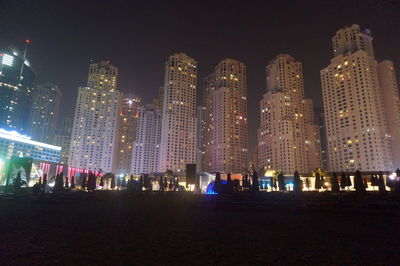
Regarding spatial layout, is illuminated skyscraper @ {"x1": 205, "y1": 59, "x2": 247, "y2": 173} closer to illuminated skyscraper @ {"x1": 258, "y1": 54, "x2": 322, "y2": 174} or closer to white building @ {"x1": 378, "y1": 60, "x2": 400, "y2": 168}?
illuminated skyscraper @ {"x1": 258, "y1": 54, "x2": 322, "y2": 174}

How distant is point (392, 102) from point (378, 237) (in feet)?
475

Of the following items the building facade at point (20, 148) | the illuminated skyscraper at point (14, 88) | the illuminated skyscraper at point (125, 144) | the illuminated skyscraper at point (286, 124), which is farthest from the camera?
the illuminated skyscraper at point (125, 144)

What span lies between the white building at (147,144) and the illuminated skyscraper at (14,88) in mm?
78857

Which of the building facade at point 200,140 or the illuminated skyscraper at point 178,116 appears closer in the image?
the illuminated skyscraper at point 178,116

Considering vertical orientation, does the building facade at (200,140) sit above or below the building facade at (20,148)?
above

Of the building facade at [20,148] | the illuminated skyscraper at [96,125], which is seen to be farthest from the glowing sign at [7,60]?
the building facade at [20,148]

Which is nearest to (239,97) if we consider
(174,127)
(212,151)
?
(212,151)

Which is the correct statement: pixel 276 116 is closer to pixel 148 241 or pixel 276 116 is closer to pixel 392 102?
pixel 392 102

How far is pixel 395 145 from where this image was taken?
375 ft

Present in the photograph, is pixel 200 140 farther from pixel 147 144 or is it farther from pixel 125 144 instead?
pixel 125 144

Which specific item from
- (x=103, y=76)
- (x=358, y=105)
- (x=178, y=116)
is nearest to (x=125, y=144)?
(x=103, y=76)

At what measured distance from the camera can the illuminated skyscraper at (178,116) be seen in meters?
136

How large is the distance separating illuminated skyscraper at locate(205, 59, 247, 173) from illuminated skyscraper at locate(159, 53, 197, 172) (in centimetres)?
1693

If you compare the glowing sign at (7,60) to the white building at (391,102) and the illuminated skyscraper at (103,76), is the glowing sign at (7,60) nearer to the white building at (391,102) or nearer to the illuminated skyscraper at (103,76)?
the illuminated skyscraper at (103,76)
